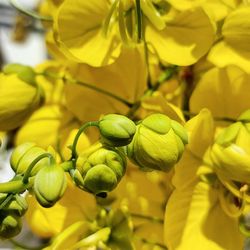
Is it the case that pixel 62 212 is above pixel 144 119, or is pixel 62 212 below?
below

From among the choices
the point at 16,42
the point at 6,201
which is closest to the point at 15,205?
the point at 6,201

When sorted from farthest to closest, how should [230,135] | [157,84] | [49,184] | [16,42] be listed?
[16,42], [157,84], [230,135], [49,184]

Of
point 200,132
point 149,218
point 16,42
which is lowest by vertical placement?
point 16,42

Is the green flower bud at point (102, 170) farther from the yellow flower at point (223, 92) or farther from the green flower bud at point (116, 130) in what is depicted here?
the yellow flower at point (223, 92)

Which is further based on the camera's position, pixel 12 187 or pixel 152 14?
pixel 152 14

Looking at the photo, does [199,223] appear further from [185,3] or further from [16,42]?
[16,42]

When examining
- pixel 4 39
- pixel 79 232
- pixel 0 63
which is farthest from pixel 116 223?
pixel 4 39

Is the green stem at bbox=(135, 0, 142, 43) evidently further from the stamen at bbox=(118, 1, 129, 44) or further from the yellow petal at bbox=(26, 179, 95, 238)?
the yellow petal at bbox=(26, 179, 95, 238)

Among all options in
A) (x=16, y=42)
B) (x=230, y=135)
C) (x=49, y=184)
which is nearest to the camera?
(x=49, y=184)
